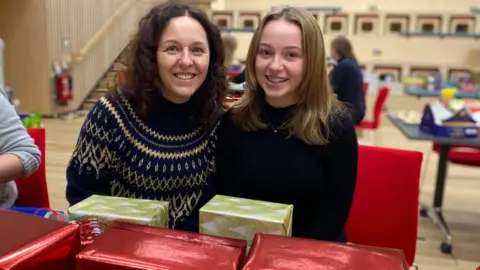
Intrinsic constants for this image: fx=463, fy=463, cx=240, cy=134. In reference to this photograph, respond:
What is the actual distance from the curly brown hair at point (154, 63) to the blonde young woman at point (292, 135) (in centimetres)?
7

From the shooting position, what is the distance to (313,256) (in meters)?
0.60

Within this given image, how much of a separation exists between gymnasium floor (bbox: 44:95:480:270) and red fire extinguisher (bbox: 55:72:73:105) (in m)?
0.36

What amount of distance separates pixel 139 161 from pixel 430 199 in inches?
125

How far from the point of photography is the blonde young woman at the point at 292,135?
115cm

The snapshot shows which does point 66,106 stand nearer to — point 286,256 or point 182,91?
point 182,91

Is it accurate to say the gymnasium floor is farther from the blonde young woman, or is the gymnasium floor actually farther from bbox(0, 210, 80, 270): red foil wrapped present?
bbox(0, 210, 80, 270): red foil wrapped present

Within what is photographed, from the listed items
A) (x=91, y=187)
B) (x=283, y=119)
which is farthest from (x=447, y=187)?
(x=91, y=187)

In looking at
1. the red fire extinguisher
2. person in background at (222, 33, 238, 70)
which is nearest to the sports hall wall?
the red fire extinguisher

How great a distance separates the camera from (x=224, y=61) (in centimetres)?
132

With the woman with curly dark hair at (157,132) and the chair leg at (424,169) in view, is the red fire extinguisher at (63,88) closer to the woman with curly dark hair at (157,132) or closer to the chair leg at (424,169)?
the chair leg at (424,169)

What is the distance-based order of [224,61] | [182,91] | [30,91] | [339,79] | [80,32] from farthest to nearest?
1. [30,91]
2. [80,32]
3. [339,79]
4. [224,61]
5. [182,91]

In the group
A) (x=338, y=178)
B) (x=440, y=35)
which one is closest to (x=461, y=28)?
(x=440, y=35)

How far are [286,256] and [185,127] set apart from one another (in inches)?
26.2

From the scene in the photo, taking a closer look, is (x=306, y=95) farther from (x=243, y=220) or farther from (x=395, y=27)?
(x=395, y=27)
